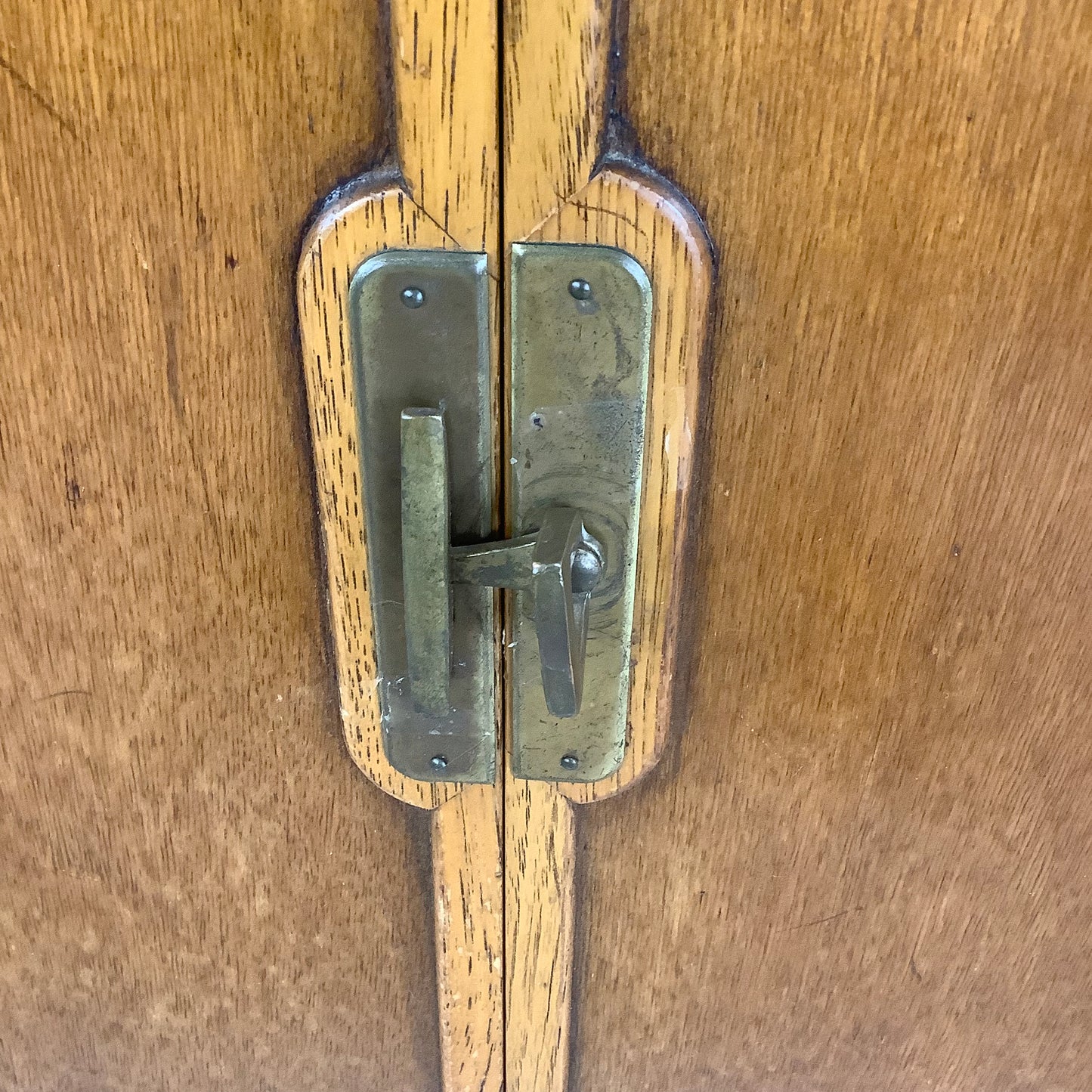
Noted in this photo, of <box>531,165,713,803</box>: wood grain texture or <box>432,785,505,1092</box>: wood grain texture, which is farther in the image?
Result: <box>432,785,505,1092</box>: wood grain texture

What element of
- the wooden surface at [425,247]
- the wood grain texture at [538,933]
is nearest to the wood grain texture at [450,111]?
the wooden surface at [425,247]

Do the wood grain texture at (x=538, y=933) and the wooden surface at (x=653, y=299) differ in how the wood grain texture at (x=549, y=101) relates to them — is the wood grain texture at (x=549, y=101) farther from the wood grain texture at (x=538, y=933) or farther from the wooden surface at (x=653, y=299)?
the wood grain texture at (x=538, y=933)

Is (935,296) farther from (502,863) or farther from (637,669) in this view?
(502,863)

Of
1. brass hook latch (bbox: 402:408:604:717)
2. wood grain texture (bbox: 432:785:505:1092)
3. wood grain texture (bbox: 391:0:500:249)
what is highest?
wood grain texture (bbox: 391:0:500:249)

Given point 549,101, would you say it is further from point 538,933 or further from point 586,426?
point 538,933

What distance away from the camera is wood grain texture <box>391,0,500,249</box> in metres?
0.34

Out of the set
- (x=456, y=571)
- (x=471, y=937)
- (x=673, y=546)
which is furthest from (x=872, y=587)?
(x=471, y=937)

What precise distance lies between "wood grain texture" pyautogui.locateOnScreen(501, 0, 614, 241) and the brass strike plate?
0.07 ft

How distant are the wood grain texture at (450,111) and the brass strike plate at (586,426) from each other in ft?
0.09

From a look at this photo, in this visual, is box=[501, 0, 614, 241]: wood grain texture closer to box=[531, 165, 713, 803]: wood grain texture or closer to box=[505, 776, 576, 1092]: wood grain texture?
box=[531, 165, 713, 803]: wood grain texture

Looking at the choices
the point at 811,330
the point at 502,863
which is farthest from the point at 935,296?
the point at 502,863

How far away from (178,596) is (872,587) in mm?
338

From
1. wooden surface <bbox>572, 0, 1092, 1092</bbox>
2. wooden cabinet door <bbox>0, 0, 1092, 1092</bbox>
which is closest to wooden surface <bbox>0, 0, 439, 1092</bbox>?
wooden cabinet door <bbox>0, 0, 1092, 1092</bbox>

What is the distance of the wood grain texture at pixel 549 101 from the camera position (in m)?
0.34
